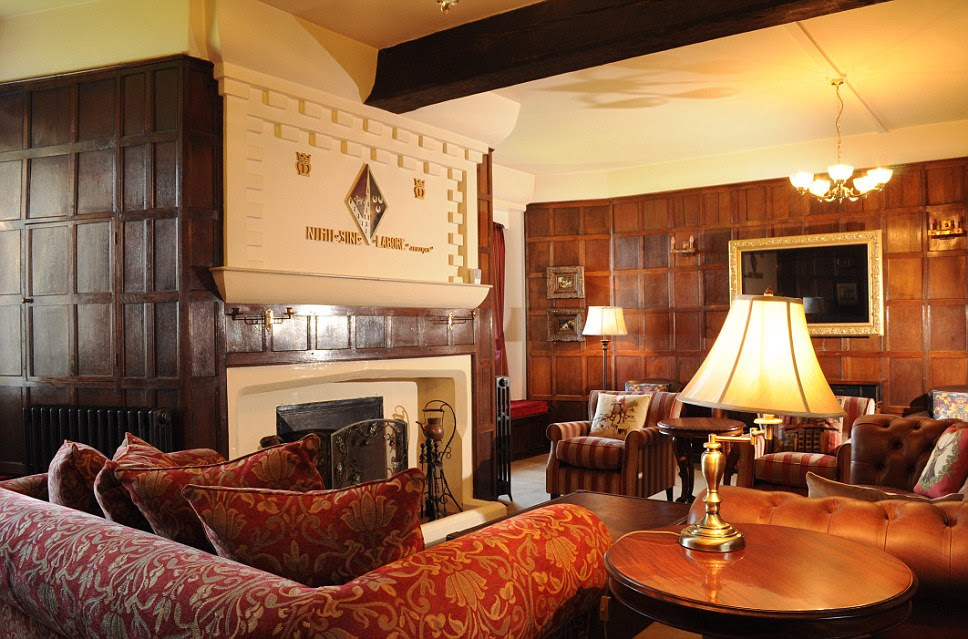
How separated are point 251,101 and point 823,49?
354 centimetres

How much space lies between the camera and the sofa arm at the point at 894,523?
1761 mm

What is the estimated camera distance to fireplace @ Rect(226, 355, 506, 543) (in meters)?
4.17

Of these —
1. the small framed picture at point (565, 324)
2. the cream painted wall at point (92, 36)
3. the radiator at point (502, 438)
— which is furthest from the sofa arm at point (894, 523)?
the small framed picture at point (565, 324)

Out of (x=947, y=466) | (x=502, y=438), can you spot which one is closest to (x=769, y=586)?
(x=947, y=466)

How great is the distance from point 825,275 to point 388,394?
14.4 feet

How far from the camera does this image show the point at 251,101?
410 cm

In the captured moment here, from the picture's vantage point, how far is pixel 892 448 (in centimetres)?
408

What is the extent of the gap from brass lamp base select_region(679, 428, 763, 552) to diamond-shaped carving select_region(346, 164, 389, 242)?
3303 millimetres

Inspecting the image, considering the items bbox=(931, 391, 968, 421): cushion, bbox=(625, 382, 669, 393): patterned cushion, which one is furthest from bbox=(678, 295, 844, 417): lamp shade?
bbox=(625, 382, 669, 393): patterned cushion

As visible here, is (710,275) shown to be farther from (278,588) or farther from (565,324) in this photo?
(278,588)

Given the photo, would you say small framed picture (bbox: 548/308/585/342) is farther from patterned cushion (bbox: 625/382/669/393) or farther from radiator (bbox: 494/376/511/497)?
radiator (bbox: 494/376/511/497)

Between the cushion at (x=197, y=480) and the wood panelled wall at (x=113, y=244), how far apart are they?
6.81 feet

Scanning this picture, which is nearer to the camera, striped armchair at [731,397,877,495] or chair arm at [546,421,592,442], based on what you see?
striped armchair at [731,397,877,495]

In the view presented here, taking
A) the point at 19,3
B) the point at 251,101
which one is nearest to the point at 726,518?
the point at 251,101
